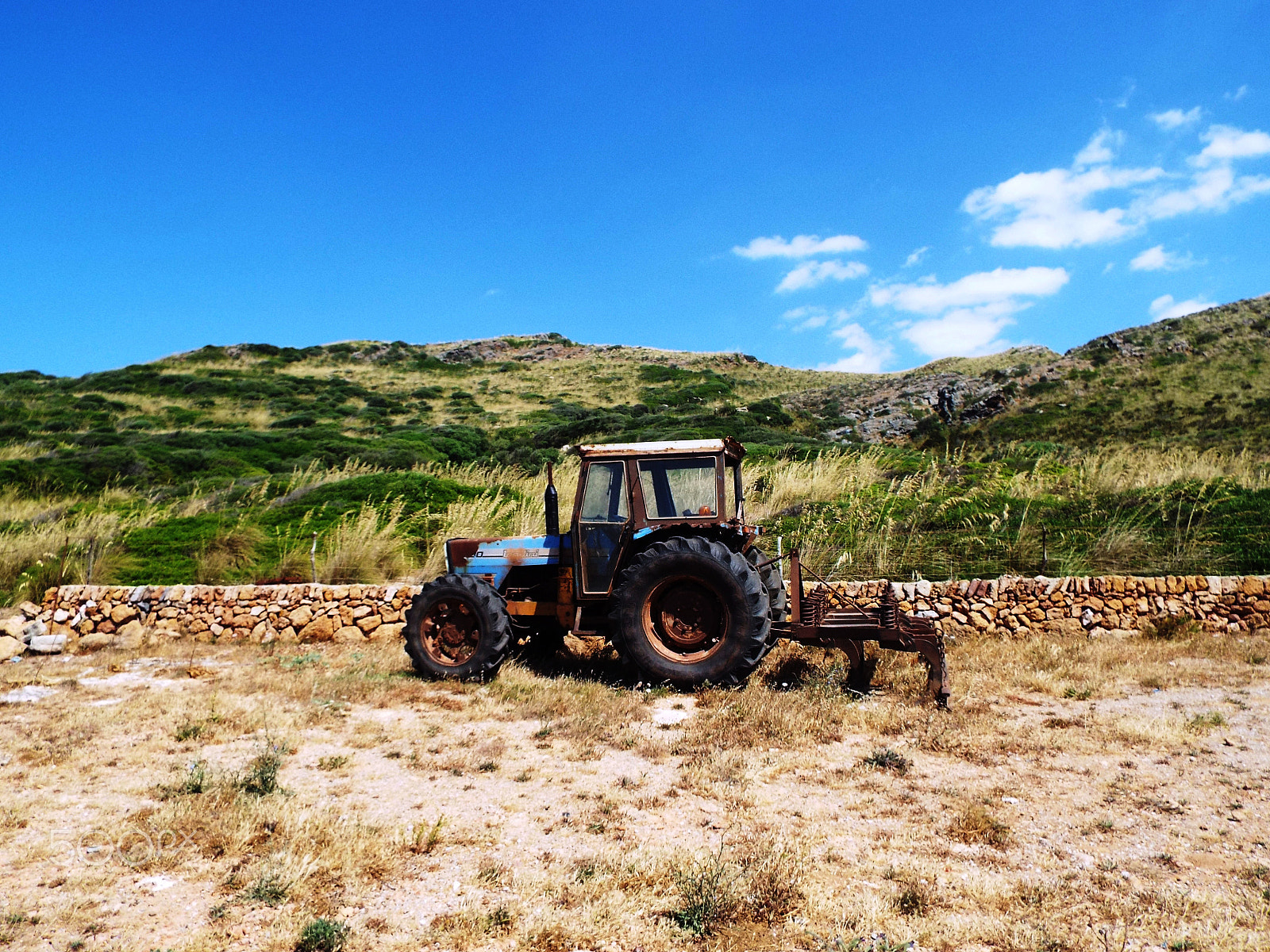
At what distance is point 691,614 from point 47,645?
7419mm

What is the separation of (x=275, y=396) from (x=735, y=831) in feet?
142

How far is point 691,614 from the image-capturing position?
6520 mm

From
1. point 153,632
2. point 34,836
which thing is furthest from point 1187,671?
point 153,632

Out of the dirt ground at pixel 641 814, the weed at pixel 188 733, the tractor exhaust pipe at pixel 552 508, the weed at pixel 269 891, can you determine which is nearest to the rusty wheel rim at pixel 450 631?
the dirt ground at pixel 641 814

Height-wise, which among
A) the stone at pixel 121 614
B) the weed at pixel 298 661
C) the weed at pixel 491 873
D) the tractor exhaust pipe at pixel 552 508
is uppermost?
the tractor exhaust pipe at pixel 552 508

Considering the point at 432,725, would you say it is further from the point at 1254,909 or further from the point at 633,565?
the point at 1254,909

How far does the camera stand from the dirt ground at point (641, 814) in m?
2.94

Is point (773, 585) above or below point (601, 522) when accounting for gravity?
below

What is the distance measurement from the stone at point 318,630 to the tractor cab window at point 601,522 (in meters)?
4.26

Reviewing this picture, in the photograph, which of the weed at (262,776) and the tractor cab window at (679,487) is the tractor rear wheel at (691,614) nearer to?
the tractor cab window at (679,487)

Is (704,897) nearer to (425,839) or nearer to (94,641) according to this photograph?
(425,839)

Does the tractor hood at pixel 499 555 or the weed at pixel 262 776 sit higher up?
the tractor hood at pixel 499 555

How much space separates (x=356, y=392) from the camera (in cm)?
4375

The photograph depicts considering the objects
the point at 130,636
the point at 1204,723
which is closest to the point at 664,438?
the point at 130,636
